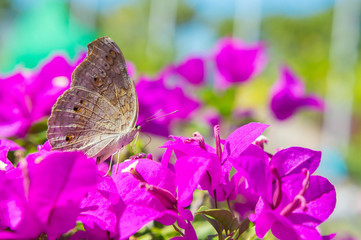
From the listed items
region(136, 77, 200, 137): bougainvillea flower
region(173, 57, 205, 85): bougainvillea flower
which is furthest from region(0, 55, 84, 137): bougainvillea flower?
region(173, 57, 205, 85): bougainvillea flower

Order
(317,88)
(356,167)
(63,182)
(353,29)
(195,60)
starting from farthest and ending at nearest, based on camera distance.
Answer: (317,88), (356,167), (353,29), (195,60), (63,182)

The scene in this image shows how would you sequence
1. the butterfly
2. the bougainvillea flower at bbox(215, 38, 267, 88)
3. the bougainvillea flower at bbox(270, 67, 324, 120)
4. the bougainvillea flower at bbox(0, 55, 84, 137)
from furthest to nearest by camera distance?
1. the bougainvillea flower at bbox(215, 38, 267, 88)
2. the bougainvillea flower at bbox(270, 67, 324, 120)
3. the bougainvillea flower at bbox(0, 55, 84, 137)
4. the butterfly

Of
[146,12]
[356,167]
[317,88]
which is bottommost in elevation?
[356,167]

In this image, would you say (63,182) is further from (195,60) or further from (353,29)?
(353,29)

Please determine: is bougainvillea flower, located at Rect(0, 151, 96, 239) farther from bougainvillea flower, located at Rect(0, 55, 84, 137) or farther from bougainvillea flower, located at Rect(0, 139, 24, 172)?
bougainvillea flower, located at Rect(0, 55, 84, 137)

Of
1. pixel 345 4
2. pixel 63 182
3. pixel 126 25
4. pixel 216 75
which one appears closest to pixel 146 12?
pixel 126 25
